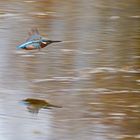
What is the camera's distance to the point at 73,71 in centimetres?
408

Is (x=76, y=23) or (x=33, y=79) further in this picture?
(x=76, y=23)

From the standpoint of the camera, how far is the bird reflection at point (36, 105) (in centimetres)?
355

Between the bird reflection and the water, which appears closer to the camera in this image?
the water

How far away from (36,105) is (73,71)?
563 millimetres

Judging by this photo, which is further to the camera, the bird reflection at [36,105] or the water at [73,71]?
the bird reflection at [36,105]

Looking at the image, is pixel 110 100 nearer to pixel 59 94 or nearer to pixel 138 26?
pixel 59 94

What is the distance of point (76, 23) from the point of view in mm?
5098

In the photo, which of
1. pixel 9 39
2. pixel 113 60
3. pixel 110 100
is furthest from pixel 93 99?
pixel 9 39

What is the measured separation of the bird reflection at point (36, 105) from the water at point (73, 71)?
4 centimetres

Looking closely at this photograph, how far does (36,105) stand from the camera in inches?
142

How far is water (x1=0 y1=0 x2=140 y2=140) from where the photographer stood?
3.32m

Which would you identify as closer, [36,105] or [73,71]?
[36,105]

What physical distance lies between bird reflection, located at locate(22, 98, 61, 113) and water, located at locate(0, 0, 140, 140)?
4cm

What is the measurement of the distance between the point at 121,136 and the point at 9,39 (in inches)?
67.4
